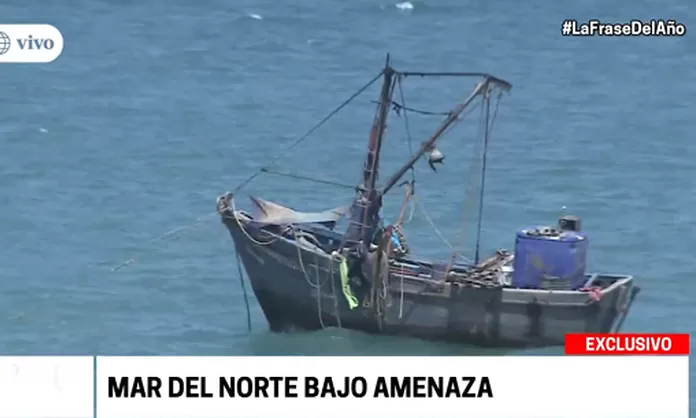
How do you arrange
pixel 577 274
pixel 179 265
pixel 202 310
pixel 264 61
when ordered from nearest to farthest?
1. pixel 577 274
2. pixel 202 310
3. pixel 179 265
4. pixel 264 61

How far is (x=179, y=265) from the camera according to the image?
152 ft

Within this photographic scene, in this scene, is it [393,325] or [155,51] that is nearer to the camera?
[393,325]

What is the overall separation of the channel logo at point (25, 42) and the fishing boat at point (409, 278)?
8450 mm

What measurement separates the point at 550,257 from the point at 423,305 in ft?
9.46

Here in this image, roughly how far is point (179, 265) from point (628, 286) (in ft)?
42.5

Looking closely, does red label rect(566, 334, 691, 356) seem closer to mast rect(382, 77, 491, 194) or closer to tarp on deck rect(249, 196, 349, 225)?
mast rect(382, 77, 491, 194)

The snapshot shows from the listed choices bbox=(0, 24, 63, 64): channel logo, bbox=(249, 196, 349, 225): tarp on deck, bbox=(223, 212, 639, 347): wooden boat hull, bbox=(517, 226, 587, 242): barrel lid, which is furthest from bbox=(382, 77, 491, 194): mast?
bbox=(0, 24, 63, 64): channel logo

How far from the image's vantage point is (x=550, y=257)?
37.1 meters

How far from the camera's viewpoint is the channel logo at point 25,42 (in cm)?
4425

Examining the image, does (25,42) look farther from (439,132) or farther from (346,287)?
(439,132)

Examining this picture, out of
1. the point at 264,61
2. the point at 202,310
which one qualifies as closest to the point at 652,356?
the point at 202,310

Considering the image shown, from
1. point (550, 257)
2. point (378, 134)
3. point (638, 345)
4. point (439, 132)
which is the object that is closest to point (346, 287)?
point (378, 134)

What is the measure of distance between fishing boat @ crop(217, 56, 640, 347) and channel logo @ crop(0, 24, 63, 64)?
8.45 metres

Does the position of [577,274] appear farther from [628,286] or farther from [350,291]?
[350,291]
